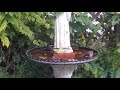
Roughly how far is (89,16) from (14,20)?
147 centimetres

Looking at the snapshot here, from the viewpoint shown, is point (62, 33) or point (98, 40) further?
point (98, 40)

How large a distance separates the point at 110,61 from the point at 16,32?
60.2 inches

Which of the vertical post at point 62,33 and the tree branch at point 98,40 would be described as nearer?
the vertical post at point 62,33

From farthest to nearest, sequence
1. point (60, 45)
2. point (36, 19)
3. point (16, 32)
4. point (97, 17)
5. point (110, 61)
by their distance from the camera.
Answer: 1. point (97, 17)
2. point (110, 61)
3. point (16, 32)
4. point (36, 19)
5. point (60, 45)

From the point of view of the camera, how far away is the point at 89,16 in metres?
4.04

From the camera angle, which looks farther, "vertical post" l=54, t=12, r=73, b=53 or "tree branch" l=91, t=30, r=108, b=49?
"tree branch" l=91, t=30, r=108, b=49

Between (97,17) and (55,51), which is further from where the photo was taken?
(97,17)

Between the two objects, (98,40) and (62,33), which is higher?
(62,33)
